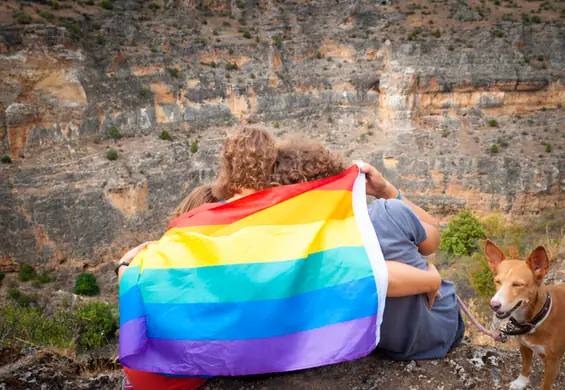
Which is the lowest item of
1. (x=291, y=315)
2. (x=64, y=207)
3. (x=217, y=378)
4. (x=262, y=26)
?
(x=64, y=207)

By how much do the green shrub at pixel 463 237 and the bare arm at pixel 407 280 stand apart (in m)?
17.7

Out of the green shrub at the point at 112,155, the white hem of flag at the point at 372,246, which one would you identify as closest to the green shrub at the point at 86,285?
the green shrub at the point at 112,155

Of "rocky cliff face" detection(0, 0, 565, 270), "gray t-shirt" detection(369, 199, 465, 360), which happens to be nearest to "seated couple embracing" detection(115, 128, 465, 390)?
"gray t-shirt" detection(369, 199, 465, 360)

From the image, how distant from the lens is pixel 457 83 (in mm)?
25547

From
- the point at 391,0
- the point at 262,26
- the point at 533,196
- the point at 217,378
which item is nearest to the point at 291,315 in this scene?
the point at 217,378

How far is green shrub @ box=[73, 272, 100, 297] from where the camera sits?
19953 mm

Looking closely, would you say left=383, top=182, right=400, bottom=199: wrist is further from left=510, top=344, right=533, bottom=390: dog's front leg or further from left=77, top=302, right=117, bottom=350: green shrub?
left=77, top=302, right=117, bottom=350: green shrub

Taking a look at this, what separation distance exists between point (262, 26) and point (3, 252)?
1939cm

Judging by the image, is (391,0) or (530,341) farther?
(391,0)

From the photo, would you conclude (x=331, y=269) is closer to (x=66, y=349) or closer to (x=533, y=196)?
(x=66, y=349)

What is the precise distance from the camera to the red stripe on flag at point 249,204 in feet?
9.34

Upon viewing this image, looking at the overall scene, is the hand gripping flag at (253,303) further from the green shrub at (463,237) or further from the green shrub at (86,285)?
the green shrub at (86,285)

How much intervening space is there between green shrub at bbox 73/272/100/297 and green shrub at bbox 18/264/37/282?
6.20 ft

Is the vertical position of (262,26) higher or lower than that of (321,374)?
higher
